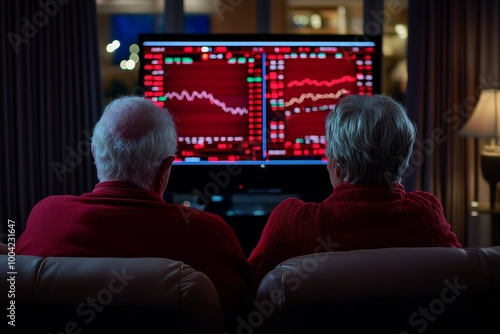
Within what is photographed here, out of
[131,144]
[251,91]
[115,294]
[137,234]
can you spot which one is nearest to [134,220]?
[137,234]

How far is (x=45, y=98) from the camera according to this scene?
3.74m

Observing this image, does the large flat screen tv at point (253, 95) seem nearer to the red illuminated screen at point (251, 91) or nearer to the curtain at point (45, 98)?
the red illuminated screen at point (251, 91)

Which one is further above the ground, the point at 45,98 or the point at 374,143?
the point at 45,98

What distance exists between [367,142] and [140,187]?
54 centimetres

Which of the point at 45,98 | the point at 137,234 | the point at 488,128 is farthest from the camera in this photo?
the point at 45,98

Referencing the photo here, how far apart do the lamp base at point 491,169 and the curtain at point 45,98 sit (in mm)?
2033

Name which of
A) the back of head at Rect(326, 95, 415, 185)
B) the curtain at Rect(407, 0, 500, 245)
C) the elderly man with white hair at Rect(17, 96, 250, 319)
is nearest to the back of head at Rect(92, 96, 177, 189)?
the elderly man with white hair at Rect(17, 96, 250, 319)

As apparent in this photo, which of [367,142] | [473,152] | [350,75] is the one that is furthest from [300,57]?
[367,142]

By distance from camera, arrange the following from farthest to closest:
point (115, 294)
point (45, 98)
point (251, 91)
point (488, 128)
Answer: point (45, 98), point (488, 128), point (251, 91), point (115, 294)

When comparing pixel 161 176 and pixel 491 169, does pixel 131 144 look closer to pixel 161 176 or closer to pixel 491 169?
pixel 161 176

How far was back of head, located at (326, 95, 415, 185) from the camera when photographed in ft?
5.41

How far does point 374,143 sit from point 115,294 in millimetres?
769

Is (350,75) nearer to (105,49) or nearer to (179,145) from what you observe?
(179,145)

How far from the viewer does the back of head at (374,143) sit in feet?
5.41
